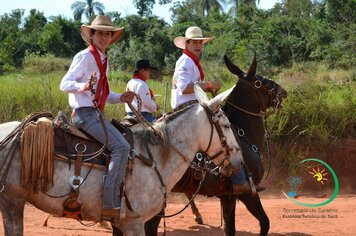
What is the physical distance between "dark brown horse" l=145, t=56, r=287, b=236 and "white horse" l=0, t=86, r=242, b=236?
1.59m

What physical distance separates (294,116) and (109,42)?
8.23m

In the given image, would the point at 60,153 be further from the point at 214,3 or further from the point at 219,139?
the point at 214,3

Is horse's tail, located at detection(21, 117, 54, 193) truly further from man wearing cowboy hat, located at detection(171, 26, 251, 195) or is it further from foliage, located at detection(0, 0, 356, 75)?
foliage, located at detection(0, 0, 356, 75)

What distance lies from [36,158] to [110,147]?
0.71 metres

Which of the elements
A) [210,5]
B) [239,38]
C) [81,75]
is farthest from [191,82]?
[210,5]

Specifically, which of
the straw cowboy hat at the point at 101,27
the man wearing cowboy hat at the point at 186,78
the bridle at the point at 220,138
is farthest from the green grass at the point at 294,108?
the bridle at the point at 220,138

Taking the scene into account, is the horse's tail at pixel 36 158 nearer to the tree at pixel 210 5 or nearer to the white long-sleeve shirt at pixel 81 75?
the white long-sleeve shirt at pixel 81 75

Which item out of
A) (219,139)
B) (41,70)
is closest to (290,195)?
(219,139)

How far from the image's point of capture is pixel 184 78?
292 inches

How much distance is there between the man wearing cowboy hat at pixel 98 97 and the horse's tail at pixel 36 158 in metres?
0.46

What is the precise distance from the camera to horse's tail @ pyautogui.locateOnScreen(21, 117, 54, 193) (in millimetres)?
4941

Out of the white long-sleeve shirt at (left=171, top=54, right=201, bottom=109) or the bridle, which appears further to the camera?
the white long-sleeve shirt at (left=171, top=54, right=201, bottom=109)

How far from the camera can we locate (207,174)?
7.24 m

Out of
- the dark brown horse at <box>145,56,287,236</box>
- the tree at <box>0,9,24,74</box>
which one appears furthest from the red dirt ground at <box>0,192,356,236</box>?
the tree at <box>0,9,24,74</box>
